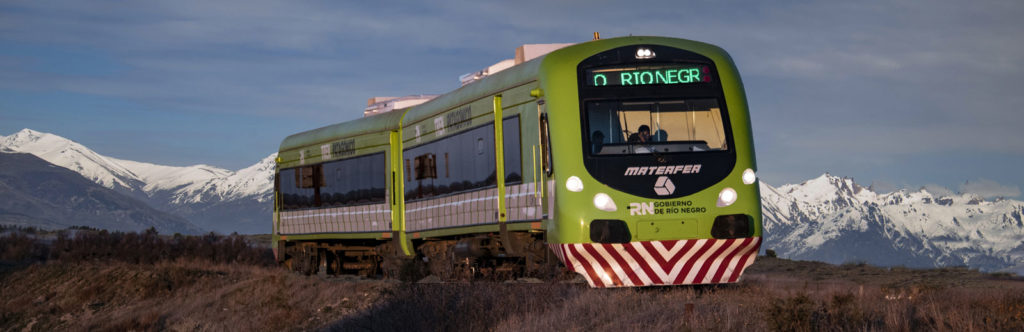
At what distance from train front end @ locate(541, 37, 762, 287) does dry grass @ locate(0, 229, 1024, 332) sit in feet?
1.61

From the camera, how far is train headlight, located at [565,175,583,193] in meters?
14.9

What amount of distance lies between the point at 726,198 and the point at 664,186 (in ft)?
2.71

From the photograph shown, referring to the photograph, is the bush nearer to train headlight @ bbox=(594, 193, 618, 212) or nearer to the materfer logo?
train headlight @ bbox=(594, 193, 618, 212)

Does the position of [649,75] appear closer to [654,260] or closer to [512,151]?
[654,260]

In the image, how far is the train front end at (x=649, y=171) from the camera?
14.8 metres

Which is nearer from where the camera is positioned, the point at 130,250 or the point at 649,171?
the point at 649,171

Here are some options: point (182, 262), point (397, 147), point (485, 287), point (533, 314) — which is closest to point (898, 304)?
point (533, 314)

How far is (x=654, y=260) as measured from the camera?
15.0 m

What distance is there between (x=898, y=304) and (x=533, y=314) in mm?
4121

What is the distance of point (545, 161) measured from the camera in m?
15.8

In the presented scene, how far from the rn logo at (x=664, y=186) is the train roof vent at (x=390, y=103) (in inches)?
580

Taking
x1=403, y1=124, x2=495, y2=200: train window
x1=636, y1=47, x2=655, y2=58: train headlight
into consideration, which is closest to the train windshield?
x1=636, y1=47, x2=655, y2=58: train headlight

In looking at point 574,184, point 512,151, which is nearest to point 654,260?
point 574,184

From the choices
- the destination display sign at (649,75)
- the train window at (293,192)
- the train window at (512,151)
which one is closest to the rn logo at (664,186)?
the destination display sign at (649,75)
